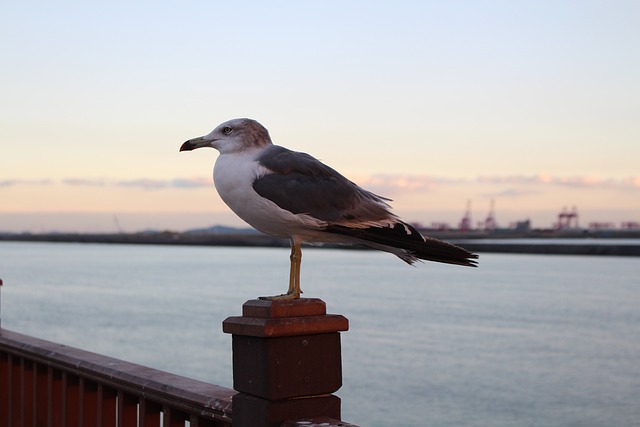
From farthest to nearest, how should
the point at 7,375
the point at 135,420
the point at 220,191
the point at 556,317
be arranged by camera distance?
the point at 556,317 → the point at 7,375 → the point at 135,420 → the point at 220,191

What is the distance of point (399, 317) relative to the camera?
36.1 m

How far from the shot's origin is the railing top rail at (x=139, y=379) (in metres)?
2.85

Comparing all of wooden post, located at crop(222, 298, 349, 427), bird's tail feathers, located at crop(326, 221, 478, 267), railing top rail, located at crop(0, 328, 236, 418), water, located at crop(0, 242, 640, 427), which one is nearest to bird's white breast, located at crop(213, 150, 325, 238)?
bird's tail feathers, located at crop(326, 221, 478, 267)

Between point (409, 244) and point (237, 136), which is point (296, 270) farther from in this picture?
point (237, 136)

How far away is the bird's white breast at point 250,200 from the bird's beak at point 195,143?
0.09 meters

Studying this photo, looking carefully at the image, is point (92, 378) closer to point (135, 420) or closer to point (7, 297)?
point (135, 420)

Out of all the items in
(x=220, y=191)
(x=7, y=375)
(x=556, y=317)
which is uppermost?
(x=220, y=191)

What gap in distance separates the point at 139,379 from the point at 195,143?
1064 mm

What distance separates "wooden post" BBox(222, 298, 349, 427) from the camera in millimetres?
2355

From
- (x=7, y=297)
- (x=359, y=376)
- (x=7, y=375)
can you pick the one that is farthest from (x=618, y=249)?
(x=7, y=375)

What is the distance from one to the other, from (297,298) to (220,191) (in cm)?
44

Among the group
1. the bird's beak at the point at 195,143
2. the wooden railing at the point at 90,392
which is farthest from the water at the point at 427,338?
the bird's beak at the point at 195,143

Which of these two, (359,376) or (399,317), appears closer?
(359,376)

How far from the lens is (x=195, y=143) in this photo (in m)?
2.71
